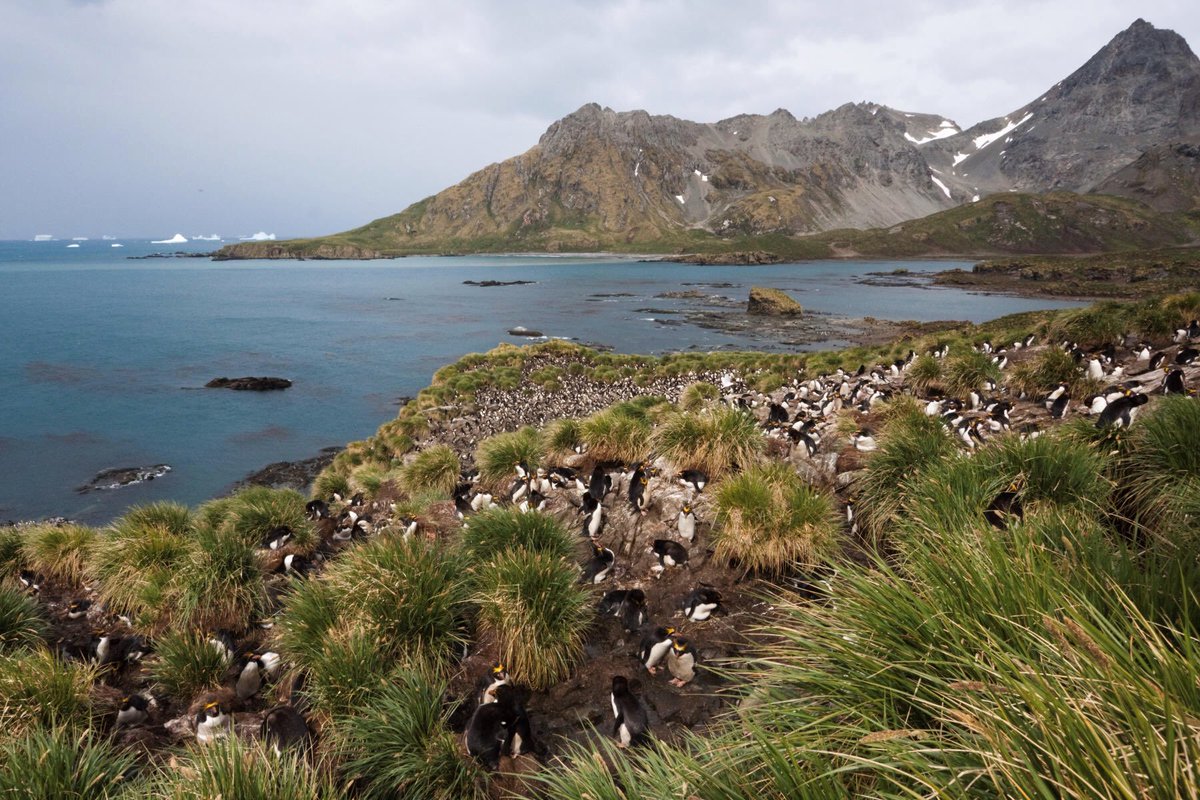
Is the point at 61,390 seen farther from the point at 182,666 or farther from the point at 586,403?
the point at 182,666

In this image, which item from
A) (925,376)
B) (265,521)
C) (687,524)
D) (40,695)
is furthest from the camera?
(925,376)

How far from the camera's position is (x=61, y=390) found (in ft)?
140

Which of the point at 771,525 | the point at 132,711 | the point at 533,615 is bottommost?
the point at 132,711

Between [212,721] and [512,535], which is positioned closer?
[212,721]

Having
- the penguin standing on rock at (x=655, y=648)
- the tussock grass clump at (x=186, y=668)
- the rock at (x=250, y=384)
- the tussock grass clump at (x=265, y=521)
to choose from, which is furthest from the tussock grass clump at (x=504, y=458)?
the rock at (x=250, y=384)

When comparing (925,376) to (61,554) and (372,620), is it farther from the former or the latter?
(61,554)

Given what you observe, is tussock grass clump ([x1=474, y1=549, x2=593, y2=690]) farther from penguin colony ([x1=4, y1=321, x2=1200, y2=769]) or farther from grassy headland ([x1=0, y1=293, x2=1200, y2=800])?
penguin colony ([x1=4, y1=321, x2=1200, y2=769])

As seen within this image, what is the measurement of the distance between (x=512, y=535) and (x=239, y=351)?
63.6 metres

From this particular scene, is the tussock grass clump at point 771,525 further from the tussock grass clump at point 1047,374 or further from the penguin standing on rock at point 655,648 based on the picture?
the tussock grass clump at point 1047,374

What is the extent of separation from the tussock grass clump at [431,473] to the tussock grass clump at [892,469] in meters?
10.5

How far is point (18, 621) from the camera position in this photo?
870cm

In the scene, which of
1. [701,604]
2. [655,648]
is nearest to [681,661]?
[655,648]

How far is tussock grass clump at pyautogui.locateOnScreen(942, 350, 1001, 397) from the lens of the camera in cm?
1437

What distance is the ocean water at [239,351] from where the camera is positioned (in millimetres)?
30312
